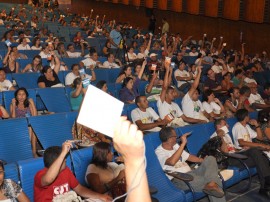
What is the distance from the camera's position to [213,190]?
12.9ft

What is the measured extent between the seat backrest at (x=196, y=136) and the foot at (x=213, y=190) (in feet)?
2.95

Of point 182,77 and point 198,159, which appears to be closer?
point 198,159

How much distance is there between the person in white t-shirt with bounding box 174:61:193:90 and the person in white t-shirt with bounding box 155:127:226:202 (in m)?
3.83

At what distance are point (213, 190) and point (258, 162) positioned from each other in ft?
3.66

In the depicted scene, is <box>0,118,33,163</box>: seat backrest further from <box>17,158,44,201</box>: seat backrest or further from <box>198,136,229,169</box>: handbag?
<box>198,136,229,169</box>: handbag

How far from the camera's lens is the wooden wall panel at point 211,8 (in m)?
14.0

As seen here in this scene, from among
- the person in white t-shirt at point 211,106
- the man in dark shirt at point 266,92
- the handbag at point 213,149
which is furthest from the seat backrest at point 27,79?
the man in dark shirt at point 266,92

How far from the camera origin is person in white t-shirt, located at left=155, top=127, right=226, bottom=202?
3.99 metres

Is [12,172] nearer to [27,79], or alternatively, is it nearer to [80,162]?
[80,162]

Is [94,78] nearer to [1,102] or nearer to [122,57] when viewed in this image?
→ [1,102]

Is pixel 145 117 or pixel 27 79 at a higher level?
pixel 27 79

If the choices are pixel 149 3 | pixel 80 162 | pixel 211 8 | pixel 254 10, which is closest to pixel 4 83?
pixel 80 162

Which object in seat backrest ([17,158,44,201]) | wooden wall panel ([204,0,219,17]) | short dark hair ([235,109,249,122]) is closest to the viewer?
seat backrest ([17,158,44,201])

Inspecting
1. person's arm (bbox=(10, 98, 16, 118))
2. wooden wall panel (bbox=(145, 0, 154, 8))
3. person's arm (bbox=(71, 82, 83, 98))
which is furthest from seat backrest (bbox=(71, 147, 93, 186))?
wooden wall panel (bbox=(145, 0, 154, 8))
